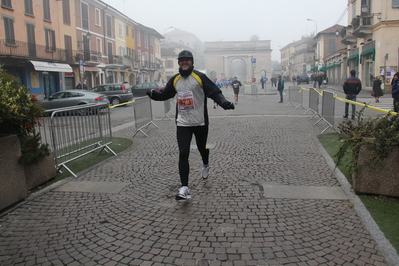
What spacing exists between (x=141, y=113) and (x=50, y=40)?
24923 mm

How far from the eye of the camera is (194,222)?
4031 mm

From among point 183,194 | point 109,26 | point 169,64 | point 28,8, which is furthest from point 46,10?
point 169,64

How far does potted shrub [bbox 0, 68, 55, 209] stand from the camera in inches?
181

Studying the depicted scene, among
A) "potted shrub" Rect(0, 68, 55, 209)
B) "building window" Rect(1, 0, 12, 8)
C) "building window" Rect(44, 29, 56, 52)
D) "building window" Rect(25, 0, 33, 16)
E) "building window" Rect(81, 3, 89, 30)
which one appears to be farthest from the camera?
"building window" Rect(81, 3, 89, 30)

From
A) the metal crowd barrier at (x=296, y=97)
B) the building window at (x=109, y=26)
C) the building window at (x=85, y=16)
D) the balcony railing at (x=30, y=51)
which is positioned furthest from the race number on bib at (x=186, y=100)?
the building window at (x=109, y=26)

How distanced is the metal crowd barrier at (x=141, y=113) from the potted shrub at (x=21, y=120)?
4.83m

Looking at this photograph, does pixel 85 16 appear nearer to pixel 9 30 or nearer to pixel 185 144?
pixel 9 30

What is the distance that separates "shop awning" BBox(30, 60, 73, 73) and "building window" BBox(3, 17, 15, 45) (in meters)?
2.06

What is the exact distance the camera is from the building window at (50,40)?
30.8m

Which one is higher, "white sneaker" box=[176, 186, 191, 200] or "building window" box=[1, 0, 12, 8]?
"building window" box=[1, 0, 12, 8]

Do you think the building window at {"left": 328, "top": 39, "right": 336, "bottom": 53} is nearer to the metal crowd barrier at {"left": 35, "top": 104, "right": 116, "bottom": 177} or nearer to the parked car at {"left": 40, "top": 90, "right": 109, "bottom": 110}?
the parked car at {"left": 40, "top": 90, "right": 109, "bottom": 110}

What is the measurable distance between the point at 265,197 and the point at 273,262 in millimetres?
1720

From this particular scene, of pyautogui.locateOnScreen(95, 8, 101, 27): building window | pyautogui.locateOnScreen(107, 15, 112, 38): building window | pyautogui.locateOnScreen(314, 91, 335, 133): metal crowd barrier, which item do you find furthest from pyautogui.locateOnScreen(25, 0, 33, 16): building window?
pyautogui.locateOnScreen(314, 91, 335, 133): metal crowd barrier

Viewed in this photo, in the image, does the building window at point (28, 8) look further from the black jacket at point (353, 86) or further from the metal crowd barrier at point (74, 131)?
the black jacket at point (353, 86)
